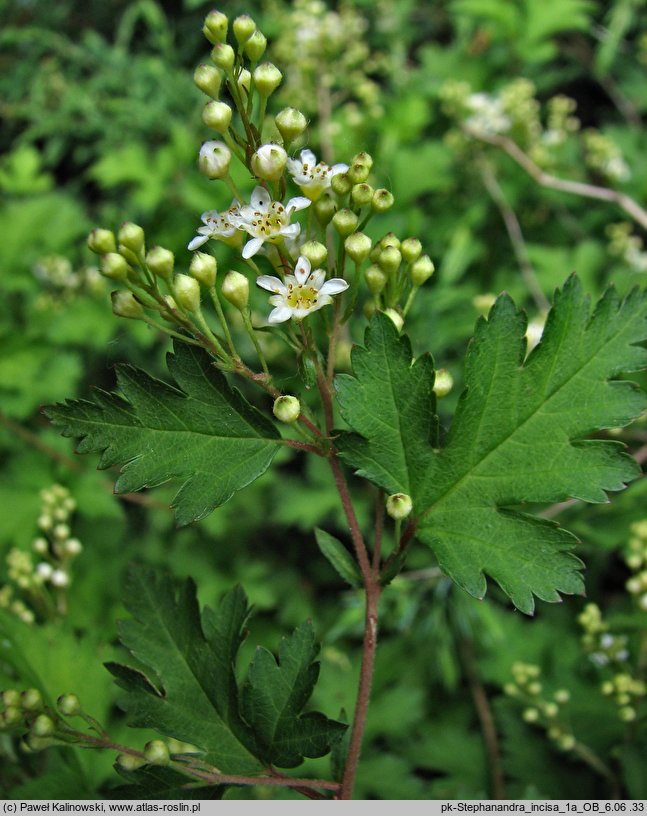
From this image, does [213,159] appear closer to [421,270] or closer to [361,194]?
[361,194]

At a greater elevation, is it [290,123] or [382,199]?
[290,123]

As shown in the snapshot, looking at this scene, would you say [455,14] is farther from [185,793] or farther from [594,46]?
[185,793]

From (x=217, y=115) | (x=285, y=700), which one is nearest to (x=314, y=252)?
(x=217, y=115)

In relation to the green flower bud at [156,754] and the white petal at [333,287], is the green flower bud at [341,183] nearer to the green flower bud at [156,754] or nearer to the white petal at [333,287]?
the white petal at [333,287]

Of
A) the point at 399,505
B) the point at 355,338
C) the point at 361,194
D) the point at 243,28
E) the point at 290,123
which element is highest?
the point at 243,28

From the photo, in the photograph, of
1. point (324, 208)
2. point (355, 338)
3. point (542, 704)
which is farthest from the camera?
point (355, 338)

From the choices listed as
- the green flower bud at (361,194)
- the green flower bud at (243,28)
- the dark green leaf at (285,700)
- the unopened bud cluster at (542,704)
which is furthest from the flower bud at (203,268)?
the unopened bud cluster at (542,704)

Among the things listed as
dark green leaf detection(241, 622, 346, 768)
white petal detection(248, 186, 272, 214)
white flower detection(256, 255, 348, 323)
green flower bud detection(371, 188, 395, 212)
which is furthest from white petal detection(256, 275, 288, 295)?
dark green leaf detection(241, 622, 346, 768)
